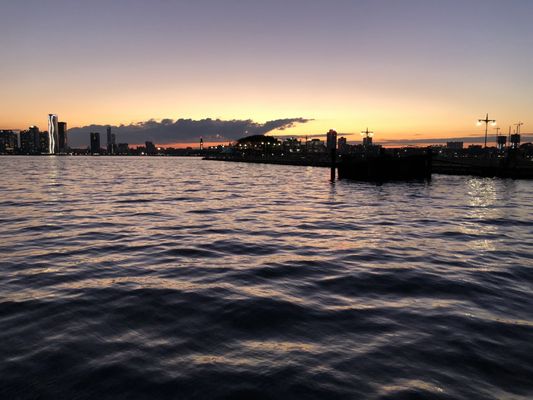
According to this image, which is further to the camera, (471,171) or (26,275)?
(471,171)

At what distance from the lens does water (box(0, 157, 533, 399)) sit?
14.8 feet

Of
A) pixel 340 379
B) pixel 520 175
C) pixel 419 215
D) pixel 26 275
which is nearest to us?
pixel 340 379

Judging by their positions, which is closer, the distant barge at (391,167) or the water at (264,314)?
the water at (264,314)

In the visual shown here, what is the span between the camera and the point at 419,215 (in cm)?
1961

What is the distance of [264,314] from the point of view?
6598mm

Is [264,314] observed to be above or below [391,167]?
below

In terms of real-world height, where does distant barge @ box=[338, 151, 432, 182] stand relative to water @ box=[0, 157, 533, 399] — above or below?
above

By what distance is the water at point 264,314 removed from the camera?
450 cm

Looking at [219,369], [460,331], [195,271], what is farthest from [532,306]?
[195,271]

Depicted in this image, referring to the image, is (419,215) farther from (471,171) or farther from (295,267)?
(471,171)

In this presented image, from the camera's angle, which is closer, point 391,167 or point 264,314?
point 264,314

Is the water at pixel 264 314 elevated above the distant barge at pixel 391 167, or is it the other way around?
the distant barge at pixel 391 167

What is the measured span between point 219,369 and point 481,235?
13.1 metres

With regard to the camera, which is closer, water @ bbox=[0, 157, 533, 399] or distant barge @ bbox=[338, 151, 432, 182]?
water @ bbox=[0, 157, 533, 399]
